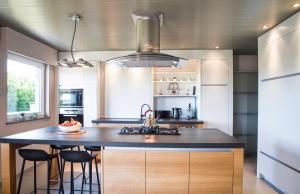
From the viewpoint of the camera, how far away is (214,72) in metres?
5.18

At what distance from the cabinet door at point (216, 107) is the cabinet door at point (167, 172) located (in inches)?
109

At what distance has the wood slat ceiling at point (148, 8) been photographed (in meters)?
2.83

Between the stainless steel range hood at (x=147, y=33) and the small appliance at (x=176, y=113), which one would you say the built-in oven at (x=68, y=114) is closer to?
the small appliance at (x=176, y=113)

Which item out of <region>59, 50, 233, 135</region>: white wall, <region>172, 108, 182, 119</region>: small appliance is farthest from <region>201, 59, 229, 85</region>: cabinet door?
<region>172, 108, 182, 119</region>: small appliance

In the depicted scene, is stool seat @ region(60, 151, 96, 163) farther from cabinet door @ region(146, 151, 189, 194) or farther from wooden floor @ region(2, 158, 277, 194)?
wooden floor @ region(2, 158, 277, 194)

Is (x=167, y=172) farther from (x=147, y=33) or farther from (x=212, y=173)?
(x=147, y=33)

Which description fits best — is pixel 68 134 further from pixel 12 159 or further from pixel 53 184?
pixel 53 184

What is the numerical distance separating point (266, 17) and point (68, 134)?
298 cm

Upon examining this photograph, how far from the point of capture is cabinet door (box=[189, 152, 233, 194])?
2520 mm

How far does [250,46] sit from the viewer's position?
503cm

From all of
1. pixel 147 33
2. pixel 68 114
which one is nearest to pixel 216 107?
pixel 147 33

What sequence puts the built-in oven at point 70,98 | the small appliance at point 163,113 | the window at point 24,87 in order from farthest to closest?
the small appliance at point 163,113, the built-in oven at point 70,98, the window at point 24,87

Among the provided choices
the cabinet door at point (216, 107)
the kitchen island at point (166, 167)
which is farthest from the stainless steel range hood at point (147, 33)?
the cabinet door at point (216, 107)

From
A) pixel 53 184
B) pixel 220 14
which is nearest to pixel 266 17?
pixel 220 14
